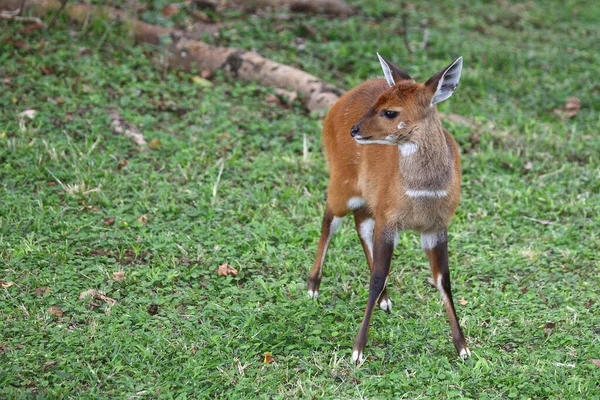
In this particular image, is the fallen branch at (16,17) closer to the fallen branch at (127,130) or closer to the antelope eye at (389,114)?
the fallen branch at (127,130)

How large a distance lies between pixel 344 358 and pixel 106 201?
8.00 feet

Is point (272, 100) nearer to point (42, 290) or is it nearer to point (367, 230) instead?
point (367, 230)

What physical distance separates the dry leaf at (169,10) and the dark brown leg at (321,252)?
474 centimetres

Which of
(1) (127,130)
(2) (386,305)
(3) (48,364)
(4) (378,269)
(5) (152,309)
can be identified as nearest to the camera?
(3) (48,364)

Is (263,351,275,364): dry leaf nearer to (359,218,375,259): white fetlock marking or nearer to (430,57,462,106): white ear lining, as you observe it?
(359,218,375,259): white fetlock marking

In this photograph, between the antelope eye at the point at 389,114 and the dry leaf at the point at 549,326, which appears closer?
the antelope eye at the point at 389,114

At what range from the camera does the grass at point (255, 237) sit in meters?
4.44

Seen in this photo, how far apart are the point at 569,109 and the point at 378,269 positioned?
4.60m

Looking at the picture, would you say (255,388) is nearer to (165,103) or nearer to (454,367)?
(454,367)

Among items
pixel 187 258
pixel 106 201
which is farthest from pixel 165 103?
pixel 187 258

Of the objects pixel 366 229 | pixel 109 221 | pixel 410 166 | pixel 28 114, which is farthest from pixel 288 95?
pixel 410 166

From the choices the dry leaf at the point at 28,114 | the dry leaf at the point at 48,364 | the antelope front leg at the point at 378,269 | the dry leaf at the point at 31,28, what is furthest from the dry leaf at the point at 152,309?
the dry leaf at the point at 31,28

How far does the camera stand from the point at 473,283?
5.51 m

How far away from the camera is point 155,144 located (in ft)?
22.7
